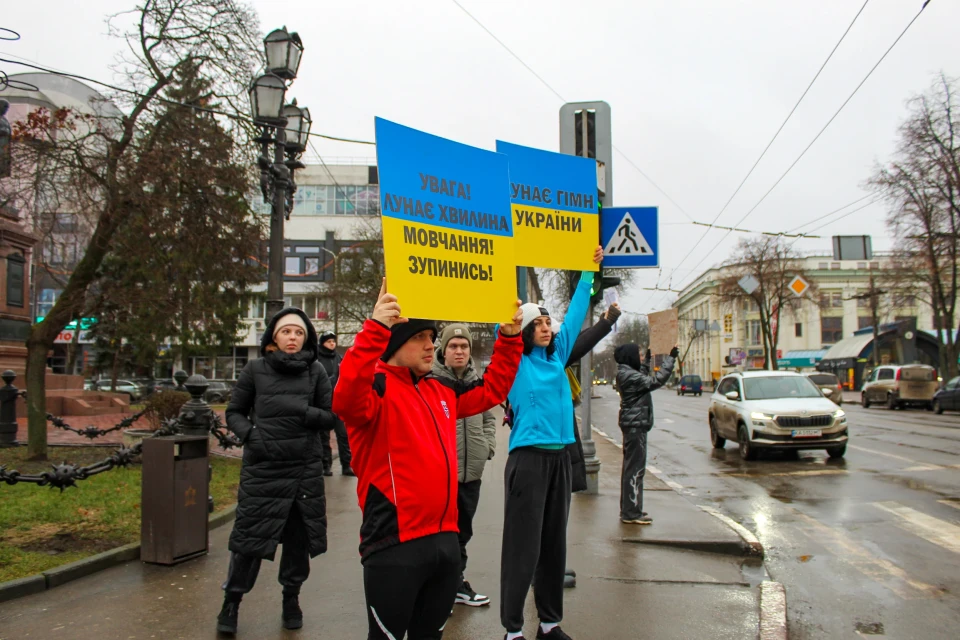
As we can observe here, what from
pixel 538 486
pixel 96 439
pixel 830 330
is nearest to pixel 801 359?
pixel 830 330

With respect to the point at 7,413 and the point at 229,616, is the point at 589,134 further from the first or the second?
the point at 7,413

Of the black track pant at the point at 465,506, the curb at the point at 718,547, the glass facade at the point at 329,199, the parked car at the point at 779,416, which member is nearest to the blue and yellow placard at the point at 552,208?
the black track pant at the point at 465,506

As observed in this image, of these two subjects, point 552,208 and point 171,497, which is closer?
point 552,208

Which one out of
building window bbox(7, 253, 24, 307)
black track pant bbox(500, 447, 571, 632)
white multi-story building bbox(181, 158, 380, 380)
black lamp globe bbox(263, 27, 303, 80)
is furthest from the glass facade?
black track pant bbox(500, 447, 571, 632)

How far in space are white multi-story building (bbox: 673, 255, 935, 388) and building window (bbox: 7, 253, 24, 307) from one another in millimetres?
56968

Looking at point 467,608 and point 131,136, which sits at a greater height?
point 131,136

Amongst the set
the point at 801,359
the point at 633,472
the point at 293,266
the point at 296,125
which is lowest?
the point at 633,472

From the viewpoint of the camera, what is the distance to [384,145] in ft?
9.29

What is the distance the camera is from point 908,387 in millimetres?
31891

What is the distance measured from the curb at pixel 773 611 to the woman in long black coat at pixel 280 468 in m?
2.73

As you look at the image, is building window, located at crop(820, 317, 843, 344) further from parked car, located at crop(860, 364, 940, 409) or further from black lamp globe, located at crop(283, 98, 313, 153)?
black lamp globe, located at crop(283, 98, 313, 153)

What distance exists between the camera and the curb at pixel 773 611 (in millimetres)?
4438

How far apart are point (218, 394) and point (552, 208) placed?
38.1m

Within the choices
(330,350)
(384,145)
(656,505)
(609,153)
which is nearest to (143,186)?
(330,350)
